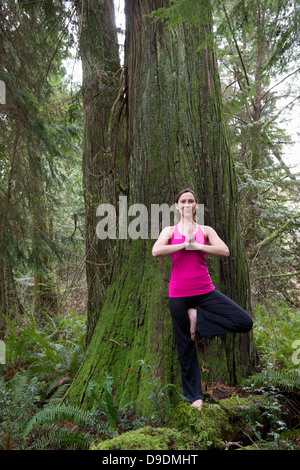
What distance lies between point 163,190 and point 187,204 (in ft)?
1.77

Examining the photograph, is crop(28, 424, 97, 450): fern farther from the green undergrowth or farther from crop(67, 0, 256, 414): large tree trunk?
crop(67, 0, 256, 414): large tree trunk

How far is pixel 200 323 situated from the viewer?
322 cm

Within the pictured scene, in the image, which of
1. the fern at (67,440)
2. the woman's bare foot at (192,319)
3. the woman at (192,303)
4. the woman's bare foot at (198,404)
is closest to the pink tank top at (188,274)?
the woman at (192,303)

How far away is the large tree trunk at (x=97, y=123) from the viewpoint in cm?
484

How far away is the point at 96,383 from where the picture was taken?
345cm

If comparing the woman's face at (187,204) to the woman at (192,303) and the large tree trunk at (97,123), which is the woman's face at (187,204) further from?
the large tree trunk at (97,123)

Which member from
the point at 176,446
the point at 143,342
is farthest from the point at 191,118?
the point at 176,446

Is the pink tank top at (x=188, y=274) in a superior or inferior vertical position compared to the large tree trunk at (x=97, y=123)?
inferior

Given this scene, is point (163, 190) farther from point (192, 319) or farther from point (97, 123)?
point (97, 123)

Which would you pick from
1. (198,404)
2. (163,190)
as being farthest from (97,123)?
(198,404)

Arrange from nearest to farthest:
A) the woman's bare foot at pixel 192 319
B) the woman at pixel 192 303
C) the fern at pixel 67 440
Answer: the fern at pixel 67 440
the woman at pixel 192 303
the woman's bare foot at pixel 192 319

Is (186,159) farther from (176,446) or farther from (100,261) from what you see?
(176,446)

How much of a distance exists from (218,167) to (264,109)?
8.61m

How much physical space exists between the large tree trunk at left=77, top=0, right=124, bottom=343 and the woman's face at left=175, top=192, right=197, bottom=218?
1.42m
